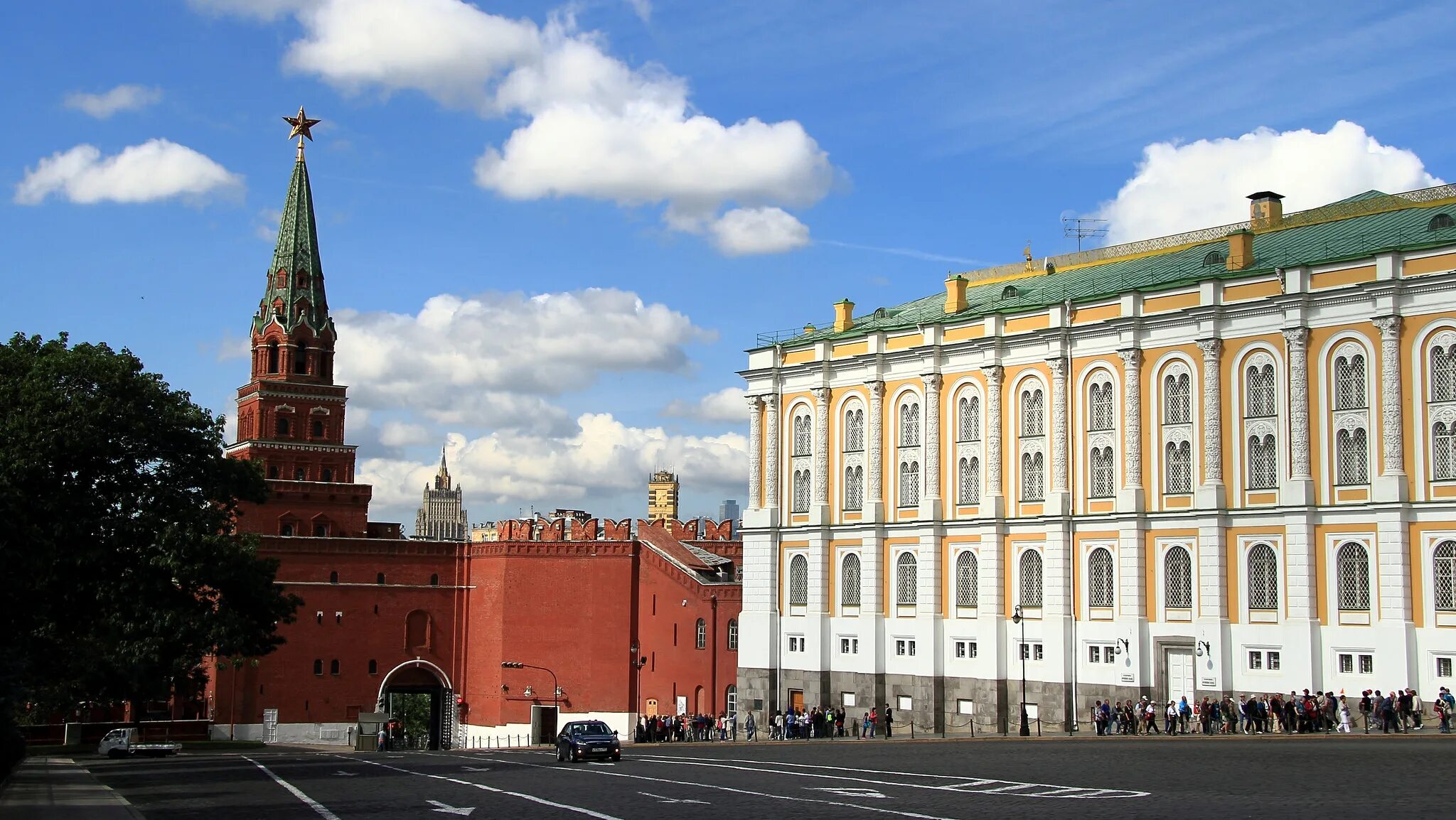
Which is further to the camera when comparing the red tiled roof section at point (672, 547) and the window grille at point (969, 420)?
the red tiled roof section at point (672, 547)

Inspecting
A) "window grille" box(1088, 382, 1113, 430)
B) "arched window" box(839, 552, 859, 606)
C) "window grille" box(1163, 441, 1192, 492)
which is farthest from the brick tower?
"window grille" box(1163, 441, 1192, 492)

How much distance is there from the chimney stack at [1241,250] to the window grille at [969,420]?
10.7 m

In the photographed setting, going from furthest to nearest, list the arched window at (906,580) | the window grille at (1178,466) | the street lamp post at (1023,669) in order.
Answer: the arched window at (906,580)
the window grille at (1178,466)
the street lamp post at (1023,669)

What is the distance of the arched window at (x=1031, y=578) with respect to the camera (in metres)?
55.6

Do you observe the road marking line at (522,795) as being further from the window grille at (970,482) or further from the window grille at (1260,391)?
the window grille at (1260,391)

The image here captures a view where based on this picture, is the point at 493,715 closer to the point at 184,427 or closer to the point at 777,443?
the point at 777,443

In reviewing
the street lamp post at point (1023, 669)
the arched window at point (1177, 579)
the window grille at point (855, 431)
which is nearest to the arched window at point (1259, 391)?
the arched window at point (1177, 579)

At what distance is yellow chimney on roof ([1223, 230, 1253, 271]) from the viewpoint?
52938mm

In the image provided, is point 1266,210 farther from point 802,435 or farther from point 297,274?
point 297,274

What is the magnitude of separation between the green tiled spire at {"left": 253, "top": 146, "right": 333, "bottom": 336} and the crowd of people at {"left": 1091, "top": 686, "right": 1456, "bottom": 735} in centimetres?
5685

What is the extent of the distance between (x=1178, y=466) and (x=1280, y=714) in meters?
9.99

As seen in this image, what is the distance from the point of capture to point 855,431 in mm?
62750

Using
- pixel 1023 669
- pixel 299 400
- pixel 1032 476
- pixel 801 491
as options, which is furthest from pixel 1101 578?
pixel 299 400

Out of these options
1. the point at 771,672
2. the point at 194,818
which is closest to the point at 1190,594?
the point at 771,672
